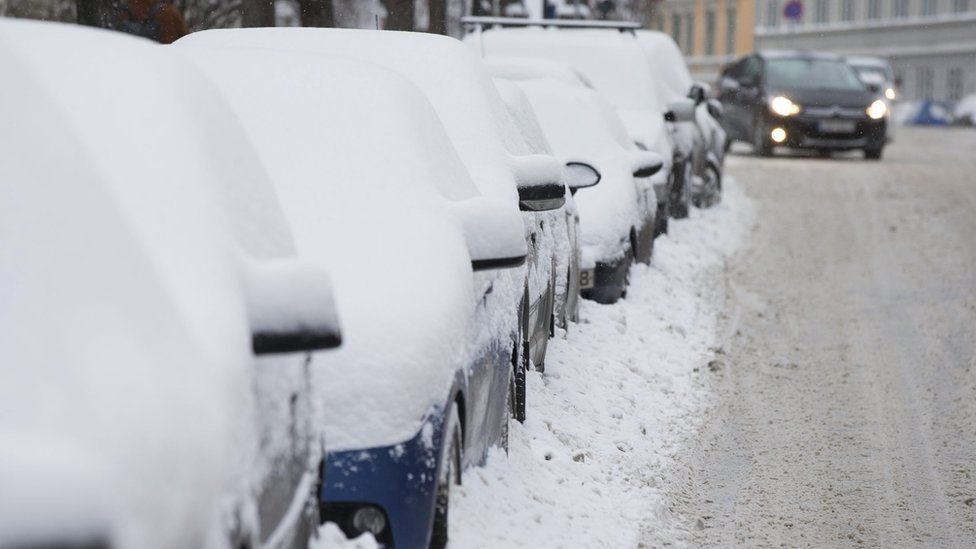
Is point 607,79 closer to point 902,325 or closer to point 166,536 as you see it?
point 902,325

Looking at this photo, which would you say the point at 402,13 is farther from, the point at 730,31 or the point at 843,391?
the point at 730,31

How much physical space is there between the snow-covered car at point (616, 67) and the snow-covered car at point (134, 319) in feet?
37.2

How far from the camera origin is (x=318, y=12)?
1492cm

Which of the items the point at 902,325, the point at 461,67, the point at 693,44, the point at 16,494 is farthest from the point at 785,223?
the point at 693,44

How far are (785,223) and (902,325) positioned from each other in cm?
647

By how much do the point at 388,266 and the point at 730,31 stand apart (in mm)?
75661

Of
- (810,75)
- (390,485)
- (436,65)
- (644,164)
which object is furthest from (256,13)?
(810,75)

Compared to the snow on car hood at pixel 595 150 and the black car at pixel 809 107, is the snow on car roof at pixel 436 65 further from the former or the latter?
the black car at pixel 809 107

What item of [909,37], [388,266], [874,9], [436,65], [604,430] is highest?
[436,65]

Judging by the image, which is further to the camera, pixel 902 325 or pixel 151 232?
pixel 902 325

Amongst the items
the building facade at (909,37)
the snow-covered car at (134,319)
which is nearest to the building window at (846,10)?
the building facade at (909,37)

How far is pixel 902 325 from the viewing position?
10898mm

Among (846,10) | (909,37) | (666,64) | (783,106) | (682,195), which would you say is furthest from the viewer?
(846,10)

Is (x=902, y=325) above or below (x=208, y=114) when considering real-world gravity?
below
